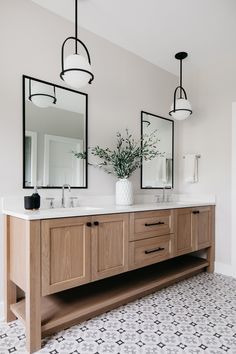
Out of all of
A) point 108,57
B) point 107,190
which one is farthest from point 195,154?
point 108,57

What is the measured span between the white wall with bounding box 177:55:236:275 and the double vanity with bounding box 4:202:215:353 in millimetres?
686

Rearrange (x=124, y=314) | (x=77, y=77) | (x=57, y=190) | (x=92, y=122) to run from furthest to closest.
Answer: (x=92, y=122), (x=57, y=190), (x=124, y=314), (x=77, y=77)

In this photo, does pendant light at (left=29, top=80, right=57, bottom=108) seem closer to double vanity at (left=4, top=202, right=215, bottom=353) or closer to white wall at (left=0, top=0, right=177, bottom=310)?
white wall at (left=0, top=0, right=177, bottom=310)

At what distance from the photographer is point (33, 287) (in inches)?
60.4

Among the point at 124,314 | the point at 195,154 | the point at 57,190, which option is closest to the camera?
the point at 124,314

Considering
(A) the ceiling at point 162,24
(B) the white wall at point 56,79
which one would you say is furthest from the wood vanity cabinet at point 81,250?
(A) the ceiling at point 162,24

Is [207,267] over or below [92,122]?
below

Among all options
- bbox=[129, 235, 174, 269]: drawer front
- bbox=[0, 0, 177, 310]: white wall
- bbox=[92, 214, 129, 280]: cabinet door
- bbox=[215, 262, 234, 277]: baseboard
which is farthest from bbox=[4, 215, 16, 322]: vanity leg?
bbox=[215, 262, 234, 277]: baseboard

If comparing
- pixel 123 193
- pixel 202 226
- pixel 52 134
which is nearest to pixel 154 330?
pixel 123 193

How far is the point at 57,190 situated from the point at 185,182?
6.13ft

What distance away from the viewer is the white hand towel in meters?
3.24

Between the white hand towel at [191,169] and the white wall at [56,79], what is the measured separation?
2.46 ft

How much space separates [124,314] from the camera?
2.01 m

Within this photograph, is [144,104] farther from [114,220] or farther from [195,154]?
[114,220]
